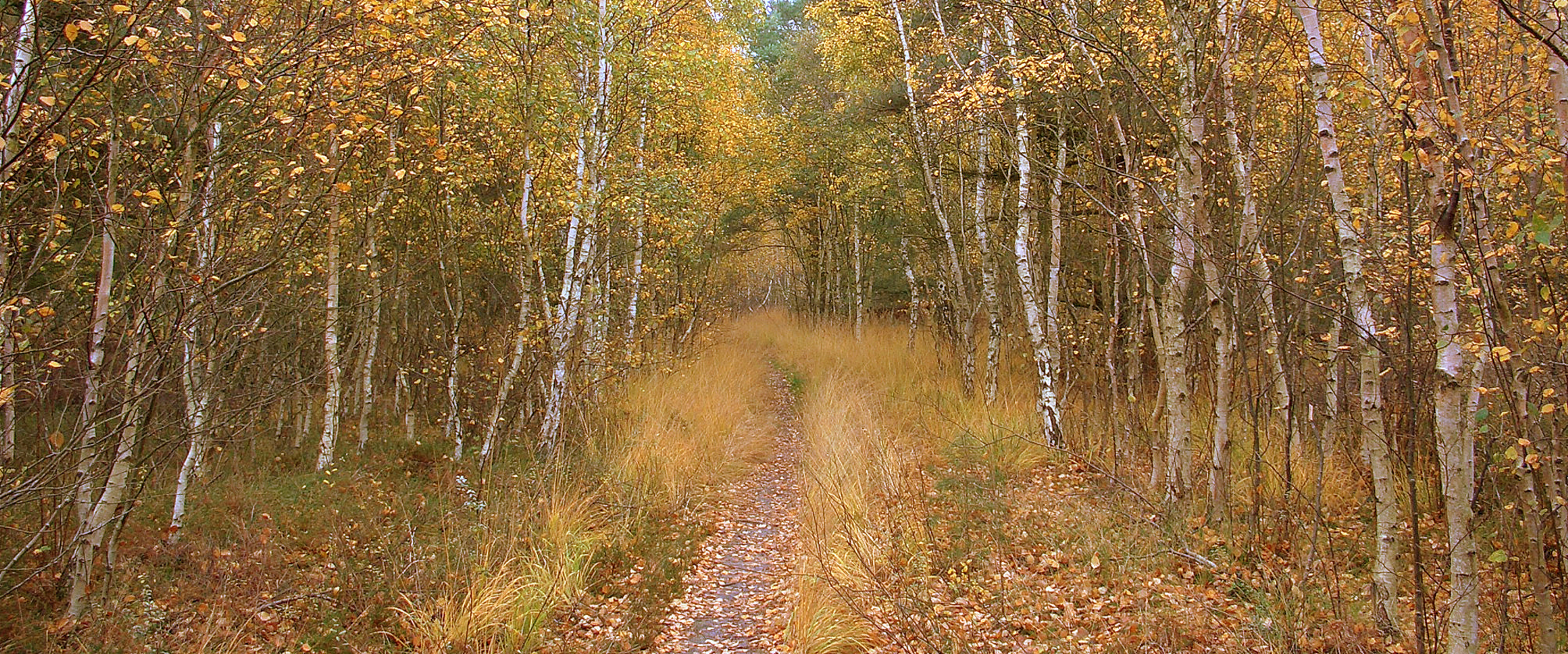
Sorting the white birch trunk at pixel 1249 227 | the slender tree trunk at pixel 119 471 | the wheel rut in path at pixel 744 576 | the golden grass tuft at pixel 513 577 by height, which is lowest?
the wheel rut in path at pixel 744 576

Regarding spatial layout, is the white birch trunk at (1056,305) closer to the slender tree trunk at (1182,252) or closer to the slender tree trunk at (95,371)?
the slender tree trunk at (1182,252)

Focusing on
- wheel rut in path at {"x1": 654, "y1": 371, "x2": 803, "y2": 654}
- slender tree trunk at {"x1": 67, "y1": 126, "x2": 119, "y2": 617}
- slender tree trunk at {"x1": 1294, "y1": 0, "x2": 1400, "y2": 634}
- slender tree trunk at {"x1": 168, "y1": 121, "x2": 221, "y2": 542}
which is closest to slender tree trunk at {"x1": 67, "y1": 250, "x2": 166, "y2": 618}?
slender tree trunk at {"x1": 67, "y1": 126, "x2": 119, "y2": 617}

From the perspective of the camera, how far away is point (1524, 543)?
499cm

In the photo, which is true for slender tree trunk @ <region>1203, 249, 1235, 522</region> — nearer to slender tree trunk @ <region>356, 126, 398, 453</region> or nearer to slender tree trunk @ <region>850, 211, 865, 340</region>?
slender tree trunk @ <region>356, 126, 398, 453</region>

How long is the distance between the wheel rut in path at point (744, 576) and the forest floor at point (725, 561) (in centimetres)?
2

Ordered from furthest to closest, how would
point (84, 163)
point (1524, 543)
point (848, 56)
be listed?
point (848, 56) < point (1524, 543) < point (84, 163)

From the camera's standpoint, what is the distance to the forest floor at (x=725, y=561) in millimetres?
4465

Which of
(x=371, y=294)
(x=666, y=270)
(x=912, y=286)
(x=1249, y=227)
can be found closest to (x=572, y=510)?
(x=371, y=294)

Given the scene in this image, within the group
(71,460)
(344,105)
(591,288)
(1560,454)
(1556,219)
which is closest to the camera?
(1556,219)

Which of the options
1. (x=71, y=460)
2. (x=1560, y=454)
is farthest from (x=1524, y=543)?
(x=71, y=460)

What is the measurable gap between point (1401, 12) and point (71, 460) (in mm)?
6169

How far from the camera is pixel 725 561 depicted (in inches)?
261

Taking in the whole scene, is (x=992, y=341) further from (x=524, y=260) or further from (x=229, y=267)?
(x=229, y=267)

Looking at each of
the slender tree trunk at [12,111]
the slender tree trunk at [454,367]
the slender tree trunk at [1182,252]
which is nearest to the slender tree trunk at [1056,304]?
the slender tree trunk at [1182,252]
